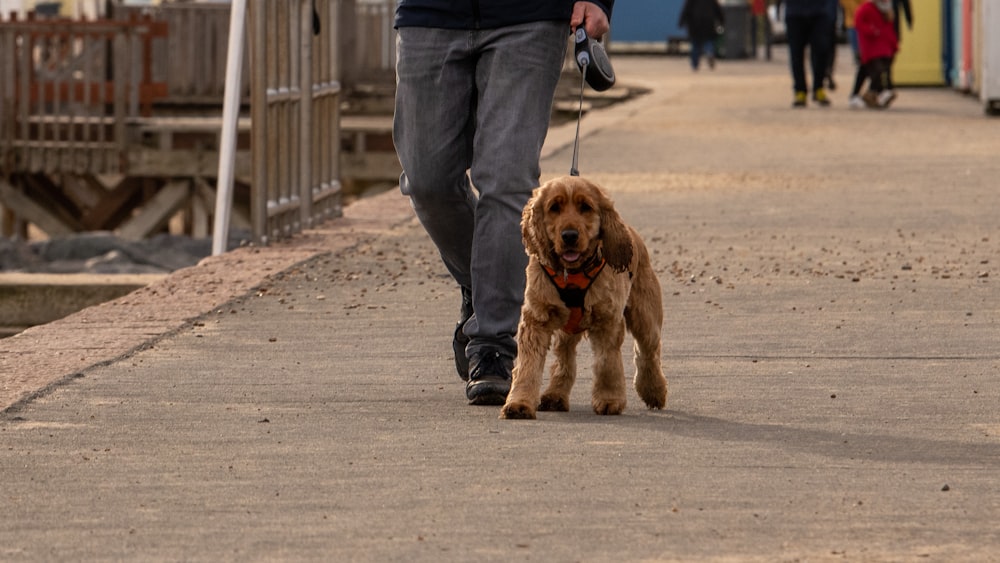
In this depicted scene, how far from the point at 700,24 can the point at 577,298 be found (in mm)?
40420

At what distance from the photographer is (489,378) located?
630 cm

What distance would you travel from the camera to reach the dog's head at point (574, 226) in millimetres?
5766

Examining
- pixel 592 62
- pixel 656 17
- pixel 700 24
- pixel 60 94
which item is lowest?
pixel 60 94

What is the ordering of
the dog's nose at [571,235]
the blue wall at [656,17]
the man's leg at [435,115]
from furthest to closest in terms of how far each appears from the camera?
the blue wall at [656,17] → the man's leg at [435,115] → the dog's nose at [571,235]

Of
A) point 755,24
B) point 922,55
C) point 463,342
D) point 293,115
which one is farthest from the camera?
point 755,24

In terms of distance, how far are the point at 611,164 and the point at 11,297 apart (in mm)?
6915

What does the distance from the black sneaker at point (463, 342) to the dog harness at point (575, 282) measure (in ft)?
2.84

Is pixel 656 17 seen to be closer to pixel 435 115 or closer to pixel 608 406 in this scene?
pixel 435 115

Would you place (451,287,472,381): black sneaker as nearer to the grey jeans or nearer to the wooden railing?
the grey jeans

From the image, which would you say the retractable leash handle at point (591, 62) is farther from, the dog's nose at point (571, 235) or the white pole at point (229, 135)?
the white pole at point (229, 135)

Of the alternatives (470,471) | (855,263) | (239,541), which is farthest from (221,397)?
(855,263)

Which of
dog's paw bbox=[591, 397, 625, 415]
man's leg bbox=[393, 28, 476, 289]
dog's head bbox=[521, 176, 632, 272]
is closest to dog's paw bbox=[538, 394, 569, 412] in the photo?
dog's paw bbox=[591, 397, 625, 415]

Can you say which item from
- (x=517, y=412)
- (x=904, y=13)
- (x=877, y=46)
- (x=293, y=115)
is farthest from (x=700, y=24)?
(x=517, y=412)

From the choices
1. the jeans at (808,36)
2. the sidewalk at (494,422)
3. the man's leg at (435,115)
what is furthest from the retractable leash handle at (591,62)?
the jeans at (808,36)
